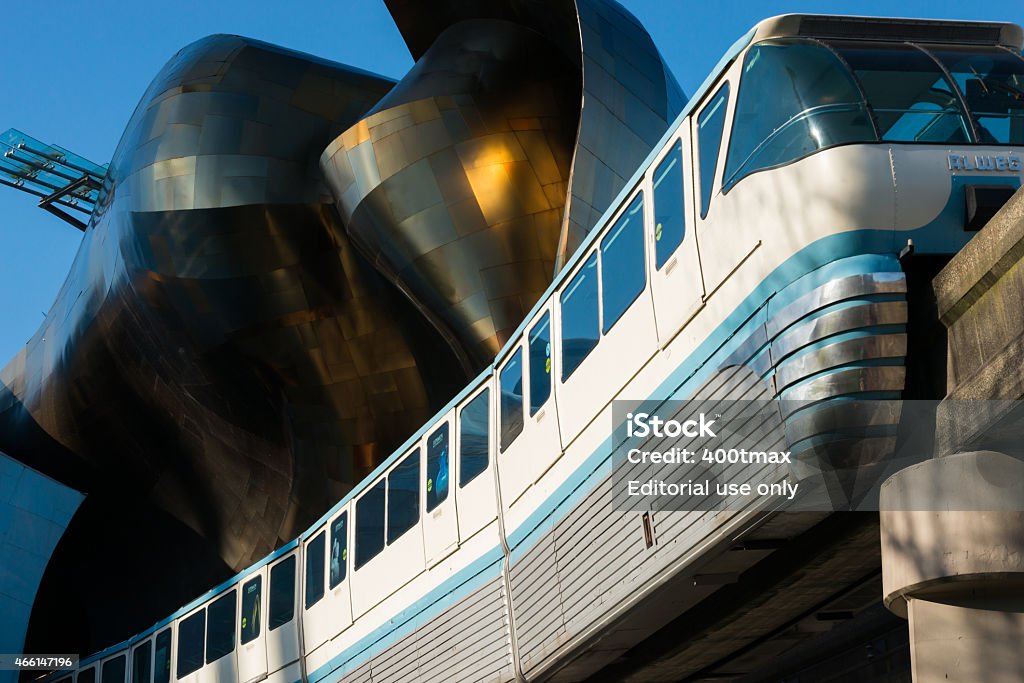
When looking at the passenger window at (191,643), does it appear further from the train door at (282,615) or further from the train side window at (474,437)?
the train side window at (474,437)

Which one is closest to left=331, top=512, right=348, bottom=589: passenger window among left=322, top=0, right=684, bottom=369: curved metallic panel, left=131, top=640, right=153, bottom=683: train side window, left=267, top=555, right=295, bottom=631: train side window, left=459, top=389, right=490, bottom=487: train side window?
left=267, top=555, right=295, bottom=631: train side window

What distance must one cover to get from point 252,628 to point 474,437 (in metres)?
6.88

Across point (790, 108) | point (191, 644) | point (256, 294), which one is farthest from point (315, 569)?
point (256, 294)

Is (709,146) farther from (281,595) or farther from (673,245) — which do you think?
(281,595)

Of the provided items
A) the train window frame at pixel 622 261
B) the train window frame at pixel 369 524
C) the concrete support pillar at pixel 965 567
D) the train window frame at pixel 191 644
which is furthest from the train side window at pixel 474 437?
the train window frame at pixel 191 644

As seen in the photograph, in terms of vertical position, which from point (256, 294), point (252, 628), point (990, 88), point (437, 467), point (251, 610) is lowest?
point (252, 628)

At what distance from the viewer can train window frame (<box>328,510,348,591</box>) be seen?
46.6 feet

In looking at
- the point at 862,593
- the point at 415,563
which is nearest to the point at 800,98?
the point at 862,593

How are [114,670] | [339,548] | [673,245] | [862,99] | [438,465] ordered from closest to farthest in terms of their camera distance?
1. [862,99]
2. [673,245]
3. [438,465]
4. [339,548]
5. [114,670]

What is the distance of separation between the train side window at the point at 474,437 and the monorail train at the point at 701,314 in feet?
0.08

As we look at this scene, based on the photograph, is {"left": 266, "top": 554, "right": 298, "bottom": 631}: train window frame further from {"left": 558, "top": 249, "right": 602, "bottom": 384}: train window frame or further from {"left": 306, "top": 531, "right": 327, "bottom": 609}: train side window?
{"left": 558, "top": 249, "right": 602, "bottom": 384}: train window frame

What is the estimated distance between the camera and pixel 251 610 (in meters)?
17.0

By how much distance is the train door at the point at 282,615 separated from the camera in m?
15.7

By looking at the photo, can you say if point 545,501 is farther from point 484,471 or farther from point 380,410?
point 380,410
